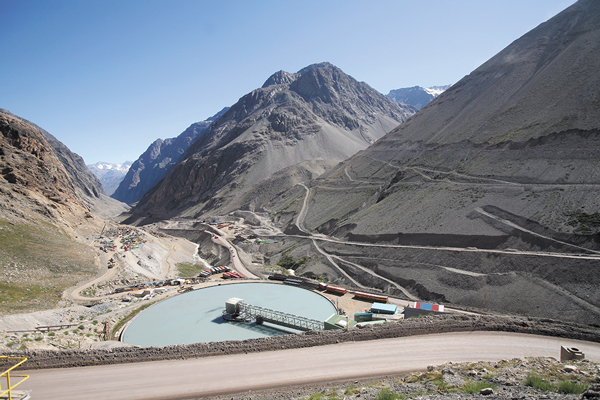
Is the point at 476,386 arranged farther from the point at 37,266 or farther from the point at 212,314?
the point at 37,266

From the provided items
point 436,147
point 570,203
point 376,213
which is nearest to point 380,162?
point 436,147

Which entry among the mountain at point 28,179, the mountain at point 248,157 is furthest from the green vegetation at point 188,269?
the mountain at point 248,157

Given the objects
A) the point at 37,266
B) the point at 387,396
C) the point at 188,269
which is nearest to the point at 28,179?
the point at 37,266

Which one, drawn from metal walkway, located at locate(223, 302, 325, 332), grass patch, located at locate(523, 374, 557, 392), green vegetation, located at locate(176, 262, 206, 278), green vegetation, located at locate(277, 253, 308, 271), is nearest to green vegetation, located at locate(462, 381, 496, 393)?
grass patch, located at locate(523, 374, 557, 392)

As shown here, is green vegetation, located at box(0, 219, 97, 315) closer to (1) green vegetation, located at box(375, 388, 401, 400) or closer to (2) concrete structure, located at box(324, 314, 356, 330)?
(2) concrete structure, located at box(324, 314, 356, 330)

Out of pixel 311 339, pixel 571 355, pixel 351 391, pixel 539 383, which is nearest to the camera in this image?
pixel 539 383

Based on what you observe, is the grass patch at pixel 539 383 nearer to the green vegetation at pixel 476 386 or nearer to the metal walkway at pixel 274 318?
the green vegetation at pixel 476 386

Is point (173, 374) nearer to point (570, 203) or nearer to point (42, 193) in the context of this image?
point (570, 203)
